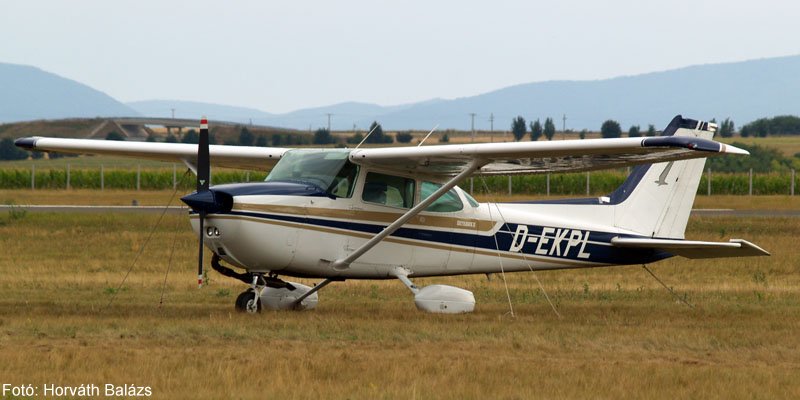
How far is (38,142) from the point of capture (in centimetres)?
1617

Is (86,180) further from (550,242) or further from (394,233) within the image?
(394,233)

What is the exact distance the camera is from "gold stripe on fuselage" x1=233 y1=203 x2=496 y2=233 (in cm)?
1307

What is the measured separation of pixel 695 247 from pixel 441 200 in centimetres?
313

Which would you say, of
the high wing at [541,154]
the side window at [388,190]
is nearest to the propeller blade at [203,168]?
the high wing at [541,154]

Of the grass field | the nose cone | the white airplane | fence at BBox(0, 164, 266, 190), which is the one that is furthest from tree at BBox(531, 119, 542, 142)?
the nose cone

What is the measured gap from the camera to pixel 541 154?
1298cm

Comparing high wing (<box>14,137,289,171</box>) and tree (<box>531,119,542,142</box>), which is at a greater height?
tree (<box>531,119,542,142</box>)

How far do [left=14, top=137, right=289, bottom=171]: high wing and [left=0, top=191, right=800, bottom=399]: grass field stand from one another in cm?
184

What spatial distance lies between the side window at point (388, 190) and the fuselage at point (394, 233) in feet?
0.04

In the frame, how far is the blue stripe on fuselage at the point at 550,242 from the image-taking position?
14.6 m

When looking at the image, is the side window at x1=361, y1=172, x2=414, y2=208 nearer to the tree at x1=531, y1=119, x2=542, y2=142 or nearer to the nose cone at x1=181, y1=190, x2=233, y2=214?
the nose cone at x1=181, y1=190, x2=233, y2=214

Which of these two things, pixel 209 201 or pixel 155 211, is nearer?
pixel 209 201

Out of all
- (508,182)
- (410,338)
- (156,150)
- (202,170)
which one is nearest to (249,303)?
(202,170)

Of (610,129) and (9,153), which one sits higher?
(610,129)
